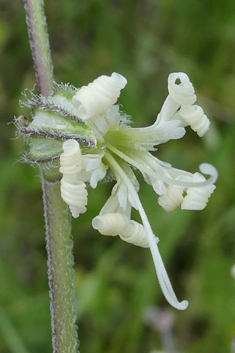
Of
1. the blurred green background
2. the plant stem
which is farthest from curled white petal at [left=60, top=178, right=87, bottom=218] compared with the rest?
the blurred green background

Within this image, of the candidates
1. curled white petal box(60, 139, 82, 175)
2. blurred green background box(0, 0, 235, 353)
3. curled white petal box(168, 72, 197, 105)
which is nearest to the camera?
curled white petal box(60, 139, 82, 175)

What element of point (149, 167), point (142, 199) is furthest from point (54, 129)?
point (142, 199)

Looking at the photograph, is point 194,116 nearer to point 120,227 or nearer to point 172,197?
point 172,197

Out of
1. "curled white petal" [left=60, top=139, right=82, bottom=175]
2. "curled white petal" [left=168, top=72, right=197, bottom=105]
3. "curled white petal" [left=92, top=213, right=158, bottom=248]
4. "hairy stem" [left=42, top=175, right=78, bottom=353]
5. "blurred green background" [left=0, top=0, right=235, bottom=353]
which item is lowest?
"blurred green background" [left=0, top=0, right=235, bottom=353]

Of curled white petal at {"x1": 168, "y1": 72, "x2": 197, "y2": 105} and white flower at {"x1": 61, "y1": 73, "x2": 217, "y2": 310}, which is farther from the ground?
curled white petal at {"x1": 168, "y1": 72, "x2": 197, "y2": 105}

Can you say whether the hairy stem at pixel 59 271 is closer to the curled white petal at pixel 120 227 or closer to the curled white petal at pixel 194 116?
the curled white petal at pixel 120 227

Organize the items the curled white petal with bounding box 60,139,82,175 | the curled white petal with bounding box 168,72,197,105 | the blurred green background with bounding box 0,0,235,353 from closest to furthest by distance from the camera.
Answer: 1. the curled white petal with bounding box 60,139,82,175
2. the curled white petal with bounding box 168,72,197,105
3. the blurred green background with bounding box 0,0,235,353

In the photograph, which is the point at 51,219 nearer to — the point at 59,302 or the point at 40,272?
the point at 59,302

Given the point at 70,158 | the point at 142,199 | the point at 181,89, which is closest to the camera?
the point at 70,158

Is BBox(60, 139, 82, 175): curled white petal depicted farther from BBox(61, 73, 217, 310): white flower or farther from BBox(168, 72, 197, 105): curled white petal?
BBox(168, 72, 197, 105): curled white petal
